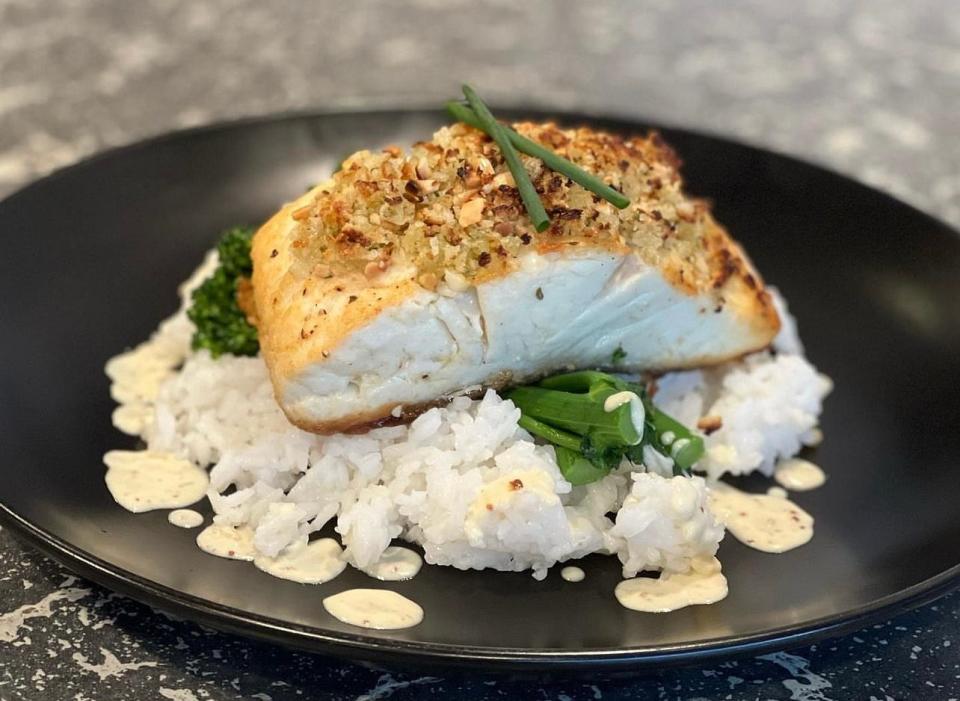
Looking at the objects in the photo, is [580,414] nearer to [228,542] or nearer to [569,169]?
[569,169]

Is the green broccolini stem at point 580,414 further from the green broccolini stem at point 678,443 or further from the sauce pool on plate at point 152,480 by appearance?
the sauce pool on plate at point 152,480

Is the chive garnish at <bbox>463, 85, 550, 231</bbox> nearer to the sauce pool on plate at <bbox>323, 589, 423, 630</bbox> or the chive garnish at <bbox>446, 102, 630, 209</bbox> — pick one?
the chive garnish at <bbox>446, 102, 630, 209</bbox>

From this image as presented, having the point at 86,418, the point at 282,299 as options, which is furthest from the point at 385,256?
the point at 86,418

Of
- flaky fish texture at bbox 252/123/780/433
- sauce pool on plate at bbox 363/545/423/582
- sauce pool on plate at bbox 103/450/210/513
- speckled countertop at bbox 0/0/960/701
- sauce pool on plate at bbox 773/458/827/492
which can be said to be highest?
speckled countertop at bbox 0/0/960/701

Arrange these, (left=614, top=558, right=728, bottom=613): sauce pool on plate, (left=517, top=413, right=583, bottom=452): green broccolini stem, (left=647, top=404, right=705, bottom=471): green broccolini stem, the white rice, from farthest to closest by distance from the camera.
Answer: (left=647, top=404, right=705, bottom=471): green broccolini stem < (left=517, top=413, right=583, bottom=452): green broccolini stem < the white rice < (left=614, top=558, right=728, bottom=613): sauce pool on plate

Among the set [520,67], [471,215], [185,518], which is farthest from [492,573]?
[520,67]

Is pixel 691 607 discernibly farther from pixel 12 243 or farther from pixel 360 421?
pixel 12 243

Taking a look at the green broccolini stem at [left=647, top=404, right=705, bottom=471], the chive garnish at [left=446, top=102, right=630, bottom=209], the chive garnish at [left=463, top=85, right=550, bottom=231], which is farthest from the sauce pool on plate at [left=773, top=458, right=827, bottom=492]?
the chive garnish at [left=463, top=85, right=550, bottom=231]
